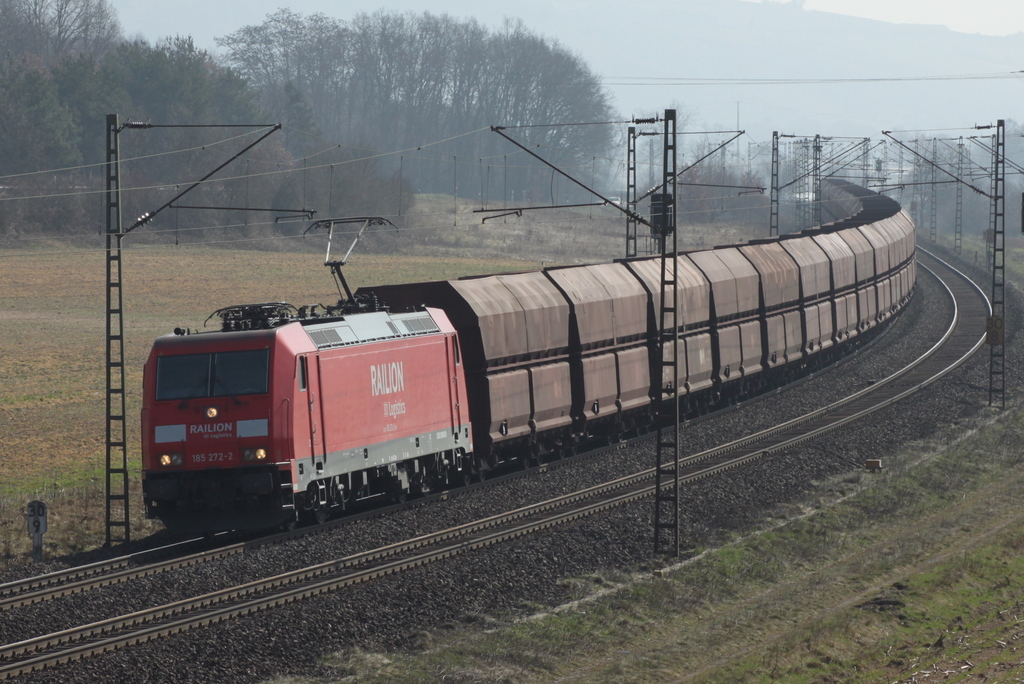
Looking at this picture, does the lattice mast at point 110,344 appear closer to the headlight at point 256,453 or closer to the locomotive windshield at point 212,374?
the locomotive windshield at point 212,374

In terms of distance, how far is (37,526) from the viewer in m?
19.8

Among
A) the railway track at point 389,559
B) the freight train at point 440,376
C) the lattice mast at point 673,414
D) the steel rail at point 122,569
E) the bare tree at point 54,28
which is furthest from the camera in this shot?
Answer: the bare tree at point 54,28

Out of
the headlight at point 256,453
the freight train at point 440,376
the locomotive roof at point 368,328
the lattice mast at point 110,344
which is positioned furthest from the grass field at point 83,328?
the locomotive roof at point 368,328

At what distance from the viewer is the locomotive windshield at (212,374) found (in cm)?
1956

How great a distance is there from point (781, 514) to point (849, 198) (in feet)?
229

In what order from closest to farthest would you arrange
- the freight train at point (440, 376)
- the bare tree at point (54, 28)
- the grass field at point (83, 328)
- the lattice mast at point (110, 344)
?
the freight train at point (440, 376) → the lattice mast at point (110, 344) → the grass field at point (83, 328) → the bare tree at point (54, 28)

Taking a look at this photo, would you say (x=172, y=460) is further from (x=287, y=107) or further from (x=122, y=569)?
(x=287, y=107)

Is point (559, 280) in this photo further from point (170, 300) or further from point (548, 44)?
point (548, 44)

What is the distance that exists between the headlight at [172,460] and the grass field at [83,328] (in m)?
3.02

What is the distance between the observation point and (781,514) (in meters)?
23.4

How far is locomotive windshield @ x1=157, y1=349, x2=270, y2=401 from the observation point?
19.6 meters

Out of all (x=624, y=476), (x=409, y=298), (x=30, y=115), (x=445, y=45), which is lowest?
(x=624, y=476)

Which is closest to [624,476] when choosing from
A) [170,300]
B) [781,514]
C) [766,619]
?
[781,514]

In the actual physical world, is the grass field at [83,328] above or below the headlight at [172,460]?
below
